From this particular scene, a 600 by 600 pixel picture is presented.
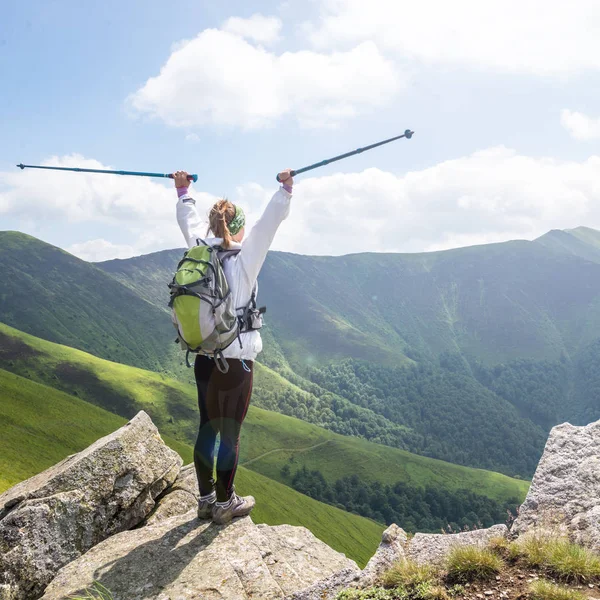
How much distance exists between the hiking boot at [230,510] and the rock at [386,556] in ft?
10.4

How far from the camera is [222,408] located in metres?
8.74

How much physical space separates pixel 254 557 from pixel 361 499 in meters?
175

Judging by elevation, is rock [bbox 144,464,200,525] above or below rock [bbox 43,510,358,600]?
below

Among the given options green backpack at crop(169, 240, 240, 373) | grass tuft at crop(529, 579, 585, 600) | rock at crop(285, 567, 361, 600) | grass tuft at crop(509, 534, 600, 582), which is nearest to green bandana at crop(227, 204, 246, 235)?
green backpack at crop(169, 240, 240, 373)

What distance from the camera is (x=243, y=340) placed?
327 inches

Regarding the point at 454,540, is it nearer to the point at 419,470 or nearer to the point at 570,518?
the point at 570,518

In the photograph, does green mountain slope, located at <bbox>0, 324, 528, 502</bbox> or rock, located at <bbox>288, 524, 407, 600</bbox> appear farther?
green mountain slope, located at <bbox>0, 324, 528, 502</bbox>

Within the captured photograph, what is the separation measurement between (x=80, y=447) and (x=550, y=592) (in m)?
114

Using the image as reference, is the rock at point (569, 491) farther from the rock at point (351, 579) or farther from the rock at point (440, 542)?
the rock at point (351, 579)

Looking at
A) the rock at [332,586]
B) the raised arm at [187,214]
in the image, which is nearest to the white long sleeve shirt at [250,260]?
the raised arm at [187,214]

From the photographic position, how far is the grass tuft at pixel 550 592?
17.8ft

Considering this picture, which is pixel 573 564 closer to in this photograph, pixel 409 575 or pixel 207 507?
pixel 409 575

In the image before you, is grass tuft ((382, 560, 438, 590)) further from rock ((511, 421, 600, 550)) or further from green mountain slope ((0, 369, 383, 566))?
green mountain slope ((0, 369, 383, 566))

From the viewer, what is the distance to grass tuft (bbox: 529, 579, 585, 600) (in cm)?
542
